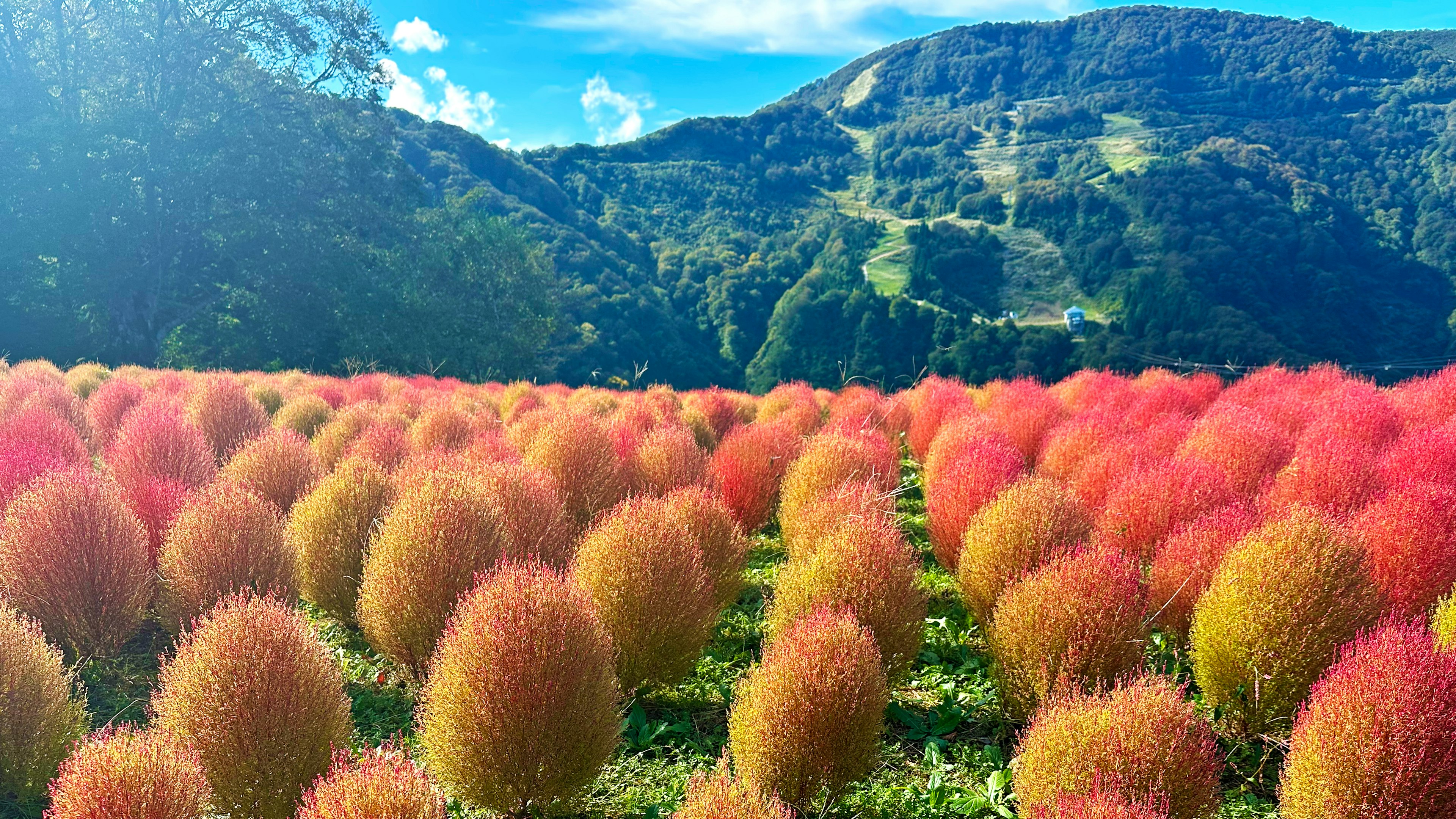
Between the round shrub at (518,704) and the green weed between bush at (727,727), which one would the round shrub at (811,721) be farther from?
the round shrub at (518,704)

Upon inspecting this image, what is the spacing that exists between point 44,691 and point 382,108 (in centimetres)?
2922

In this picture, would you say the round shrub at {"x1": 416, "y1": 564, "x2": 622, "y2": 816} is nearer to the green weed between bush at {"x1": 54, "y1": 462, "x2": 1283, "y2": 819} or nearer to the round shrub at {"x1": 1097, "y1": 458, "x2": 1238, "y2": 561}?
the green weed between bush at {"x1": 54, "y1": 462, "x2": 1283, "y2": 819}

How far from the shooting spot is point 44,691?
3.35 meters

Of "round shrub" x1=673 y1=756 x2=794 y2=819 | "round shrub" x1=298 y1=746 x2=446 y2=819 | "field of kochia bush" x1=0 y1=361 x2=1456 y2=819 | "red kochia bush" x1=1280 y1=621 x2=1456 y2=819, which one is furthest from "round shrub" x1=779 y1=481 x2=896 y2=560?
"round shrub" x1=298 y1=746 x2=446 y2=819

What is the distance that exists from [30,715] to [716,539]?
384cm

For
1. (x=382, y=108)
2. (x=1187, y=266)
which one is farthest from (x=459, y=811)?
(x=1187, y=266)

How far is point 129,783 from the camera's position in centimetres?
259

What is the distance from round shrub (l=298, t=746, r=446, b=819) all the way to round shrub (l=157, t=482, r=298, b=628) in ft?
8.28

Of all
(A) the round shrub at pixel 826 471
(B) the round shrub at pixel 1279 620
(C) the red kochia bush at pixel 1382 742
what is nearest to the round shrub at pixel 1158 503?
(B) the round shrub at pixel 1279 620

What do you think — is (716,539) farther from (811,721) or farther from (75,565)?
(75,565)

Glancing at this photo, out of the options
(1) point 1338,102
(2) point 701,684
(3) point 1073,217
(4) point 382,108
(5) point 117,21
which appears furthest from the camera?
(1) point 1338,102

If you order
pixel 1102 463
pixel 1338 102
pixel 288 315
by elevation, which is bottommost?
pixel 1102 463

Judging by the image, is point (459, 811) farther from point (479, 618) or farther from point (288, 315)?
point (288, 315)

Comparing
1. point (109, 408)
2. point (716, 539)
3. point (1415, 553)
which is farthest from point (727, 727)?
point (109, 408)
